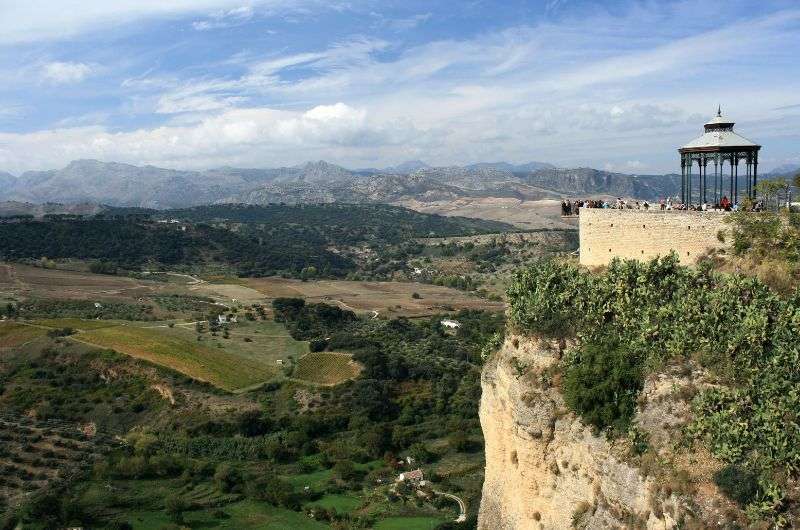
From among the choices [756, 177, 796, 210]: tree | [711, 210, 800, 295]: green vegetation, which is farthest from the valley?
[756, 177, 796, 210]: tree

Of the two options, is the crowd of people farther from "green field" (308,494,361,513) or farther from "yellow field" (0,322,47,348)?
"yellow field" (0,322,47,348)

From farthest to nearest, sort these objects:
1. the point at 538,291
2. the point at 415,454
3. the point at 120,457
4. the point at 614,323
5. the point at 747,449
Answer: the point at 415,454 < the point at 120,457 < the point at 538,291 < the point at 614,323 < the point at 747,449

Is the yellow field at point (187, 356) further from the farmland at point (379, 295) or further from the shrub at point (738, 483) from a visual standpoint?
the shrub at point (738, 483)

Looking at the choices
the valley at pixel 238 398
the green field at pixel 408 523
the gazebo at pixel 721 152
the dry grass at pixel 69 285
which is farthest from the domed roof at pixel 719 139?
the dry grass at pixel 69 285

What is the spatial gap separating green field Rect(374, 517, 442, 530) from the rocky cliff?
14.1 m

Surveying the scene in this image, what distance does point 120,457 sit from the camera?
44594mm

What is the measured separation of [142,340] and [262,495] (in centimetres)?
2949

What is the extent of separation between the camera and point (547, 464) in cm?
1986

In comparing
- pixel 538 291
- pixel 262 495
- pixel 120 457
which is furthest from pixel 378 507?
pixel 538 291

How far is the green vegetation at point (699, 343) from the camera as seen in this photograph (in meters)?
15.0

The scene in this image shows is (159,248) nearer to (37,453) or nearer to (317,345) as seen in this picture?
(317,345)

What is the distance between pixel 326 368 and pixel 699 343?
50929mm

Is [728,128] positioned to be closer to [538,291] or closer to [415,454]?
[538,291]

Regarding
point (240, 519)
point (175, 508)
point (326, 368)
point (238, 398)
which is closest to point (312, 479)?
point (240, 519)
